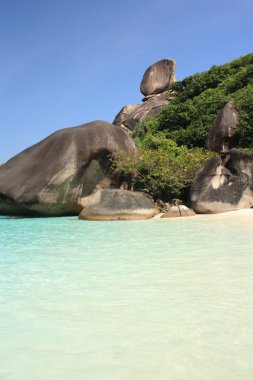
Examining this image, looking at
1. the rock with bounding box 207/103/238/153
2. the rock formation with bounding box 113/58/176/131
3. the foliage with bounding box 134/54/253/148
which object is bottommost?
the rock with bounding box 207/103/238/153

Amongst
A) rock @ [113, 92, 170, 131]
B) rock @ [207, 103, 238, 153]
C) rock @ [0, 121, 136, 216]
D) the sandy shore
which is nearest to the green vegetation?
rock @ [207, 103, 238, 153]

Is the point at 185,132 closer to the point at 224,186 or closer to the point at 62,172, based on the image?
the point at 224,186

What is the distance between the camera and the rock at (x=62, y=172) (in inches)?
463

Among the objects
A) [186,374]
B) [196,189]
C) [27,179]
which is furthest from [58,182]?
[186,374]

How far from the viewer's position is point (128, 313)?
295cm

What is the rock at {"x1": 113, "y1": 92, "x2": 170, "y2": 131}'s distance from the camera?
23891 mm

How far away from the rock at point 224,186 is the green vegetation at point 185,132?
2.84ft

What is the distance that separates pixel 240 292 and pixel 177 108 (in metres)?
14.6

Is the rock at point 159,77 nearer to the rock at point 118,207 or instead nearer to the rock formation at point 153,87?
the rock formation at point 153,87

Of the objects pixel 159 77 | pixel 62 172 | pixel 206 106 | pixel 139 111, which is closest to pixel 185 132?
pixel 206 106

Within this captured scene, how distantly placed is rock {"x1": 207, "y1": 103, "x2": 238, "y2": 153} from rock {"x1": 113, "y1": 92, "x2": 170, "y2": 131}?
33.1 feet

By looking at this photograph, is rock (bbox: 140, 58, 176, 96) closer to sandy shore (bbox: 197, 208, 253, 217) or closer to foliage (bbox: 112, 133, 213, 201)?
foliage (bbox: 112, 133, 213, 201)

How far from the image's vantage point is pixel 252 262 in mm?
4398

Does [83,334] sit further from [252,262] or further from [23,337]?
[252,262]
